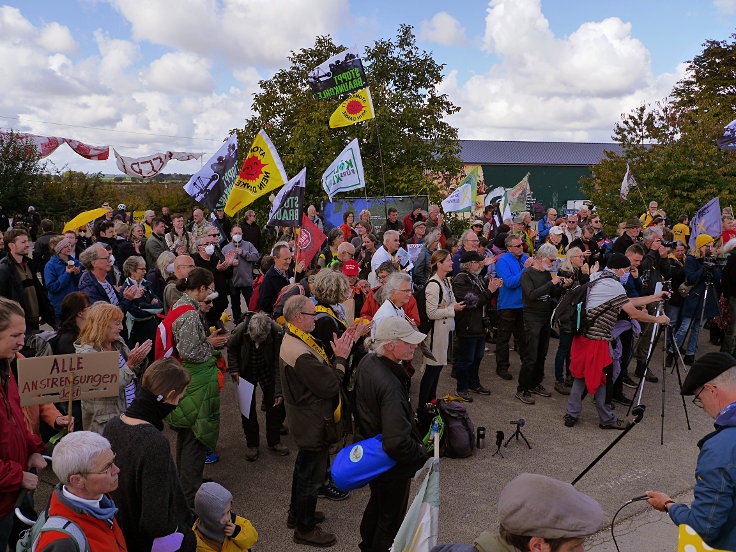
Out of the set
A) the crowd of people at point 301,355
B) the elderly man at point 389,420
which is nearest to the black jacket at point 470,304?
the crowd of people at point 301,355

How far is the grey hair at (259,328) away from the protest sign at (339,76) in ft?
26.4

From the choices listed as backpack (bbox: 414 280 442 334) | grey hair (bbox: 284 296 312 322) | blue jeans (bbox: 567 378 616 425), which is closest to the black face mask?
grey hair (bbox: 284 296 312 322)

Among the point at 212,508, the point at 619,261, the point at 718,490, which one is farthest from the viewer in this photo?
the point at 619,261

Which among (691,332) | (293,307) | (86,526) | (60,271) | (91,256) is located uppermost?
(91,256)

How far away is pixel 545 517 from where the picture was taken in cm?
200

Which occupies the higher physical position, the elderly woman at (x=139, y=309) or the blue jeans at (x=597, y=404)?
the elderly woman at (x=139, y=309)

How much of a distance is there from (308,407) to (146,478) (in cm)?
163

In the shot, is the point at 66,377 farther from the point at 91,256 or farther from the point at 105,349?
the point at 91,256

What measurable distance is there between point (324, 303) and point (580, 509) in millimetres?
3858

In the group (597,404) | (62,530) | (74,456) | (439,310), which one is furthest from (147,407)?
(597,404)

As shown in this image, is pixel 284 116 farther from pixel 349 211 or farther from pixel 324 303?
pixel 324 303

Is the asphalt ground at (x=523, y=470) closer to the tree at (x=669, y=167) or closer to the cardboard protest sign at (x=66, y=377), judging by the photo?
the cardboard protest sign at (x=66, y=377)

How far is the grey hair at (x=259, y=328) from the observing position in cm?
587

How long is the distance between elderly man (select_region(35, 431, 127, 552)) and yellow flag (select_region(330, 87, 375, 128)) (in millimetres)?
10563
